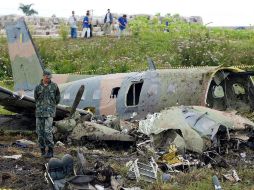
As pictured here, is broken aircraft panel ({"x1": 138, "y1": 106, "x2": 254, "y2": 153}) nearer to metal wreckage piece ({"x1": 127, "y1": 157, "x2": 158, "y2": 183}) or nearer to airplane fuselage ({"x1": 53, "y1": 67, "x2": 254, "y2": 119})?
metal wreckage piece ({"x1": 127, "y1": 157, "x2": 158, "y2": 183})

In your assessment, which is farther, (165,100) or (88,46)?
(88,46)

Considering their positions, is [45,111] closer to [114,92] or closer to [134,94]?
[134,94]

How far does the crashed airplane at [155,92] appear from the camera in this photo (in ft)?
46.3

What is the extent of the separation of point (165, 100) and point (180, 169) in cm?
377

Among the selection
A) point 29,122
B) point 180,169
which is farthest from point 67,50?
point 180,169

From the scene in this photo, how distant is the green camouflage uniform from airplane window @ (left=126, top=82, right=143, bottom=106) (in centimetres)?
354

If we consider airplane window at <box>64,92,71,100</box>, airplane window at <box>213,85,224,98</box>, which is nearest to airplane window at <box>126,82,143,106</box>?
airplane window at <box>213,85,224,98</box>

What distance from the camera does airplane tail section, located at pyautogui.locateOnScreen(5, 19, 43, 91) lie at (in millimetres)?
17828

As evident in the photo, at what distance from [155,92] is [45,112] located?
3.61 m

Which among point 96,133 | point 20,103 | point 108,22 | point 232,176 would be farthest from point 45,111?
point 108,22

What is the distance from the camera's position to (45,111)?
11633 millimetres

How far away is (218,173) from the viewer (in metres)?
10.1

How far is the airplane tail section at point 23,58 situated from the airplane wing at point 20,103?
2306 millimetres

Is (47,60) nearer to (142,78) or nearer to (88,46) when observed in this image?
(88,46)
